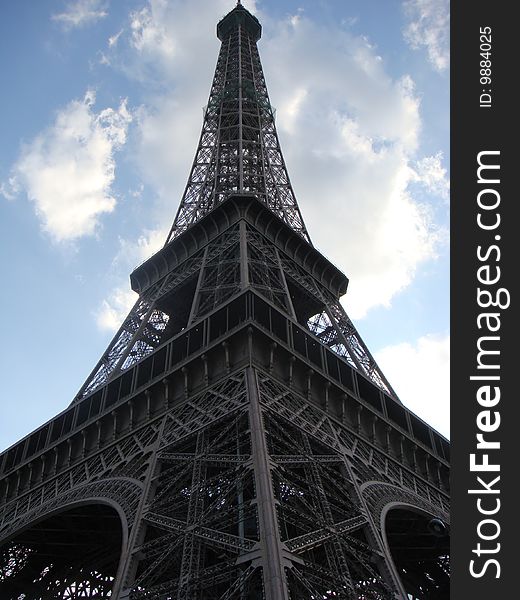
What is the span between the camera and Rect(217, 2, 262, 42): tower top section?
7456 centimetres

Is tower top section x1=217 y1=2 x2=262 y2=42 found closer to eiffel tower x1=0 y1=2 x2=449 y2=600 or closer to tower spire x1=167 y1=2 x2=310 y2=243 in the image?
tower spire x1=167 y1=2 x2=310 y2=243

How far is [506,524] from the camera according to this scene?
10.5 m

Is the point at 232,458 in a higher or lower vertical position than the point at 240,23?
lower

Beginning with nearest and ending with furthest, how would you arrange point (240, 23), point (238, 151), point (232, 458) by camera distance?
point (232, 458) < point (238, 151) < point (240, 23)

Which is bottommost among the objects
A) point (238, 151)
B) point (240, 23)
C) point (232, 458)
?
point (232, 458)

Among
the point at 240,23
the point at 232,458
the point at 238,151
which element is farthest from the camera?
the point at 240,23

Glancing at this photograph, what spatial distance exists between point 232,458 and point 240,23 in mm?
64584

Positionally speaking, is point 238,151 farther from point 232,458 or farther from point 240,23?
point 232,458

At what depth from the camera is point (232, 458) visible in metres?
18.8

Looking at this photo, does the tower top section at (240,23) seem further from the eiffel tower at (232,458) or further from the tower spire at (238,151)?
the eiffel tower at (232,458)

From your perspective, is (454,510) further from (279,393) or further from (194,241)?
(194,241)

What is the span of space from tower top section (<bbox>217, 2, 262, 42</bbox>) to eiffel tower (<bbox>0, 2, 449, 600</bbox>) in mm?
41152

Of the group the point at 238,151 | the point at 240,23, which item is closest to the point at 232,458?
the point at 238,151

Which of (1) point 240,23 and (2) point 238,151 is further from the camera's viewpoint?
(1) point 240,23
